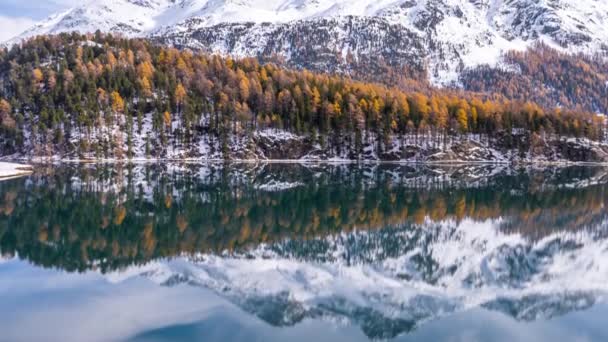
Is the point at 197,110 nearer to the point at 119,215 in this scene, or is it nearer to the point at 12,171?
the point at 12,171

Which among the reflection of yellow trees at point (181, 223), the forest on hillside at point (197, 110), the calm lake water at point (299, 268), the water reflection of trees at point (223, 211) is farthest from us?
the forest on hillside at point (197, 110)

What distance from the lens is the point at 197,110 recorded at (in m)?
144

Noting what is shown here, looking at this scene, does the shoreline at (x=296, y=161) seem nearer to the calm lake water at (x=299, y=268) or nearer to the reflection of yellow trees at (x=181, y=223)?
the calm lake water at (x=299, y=268)

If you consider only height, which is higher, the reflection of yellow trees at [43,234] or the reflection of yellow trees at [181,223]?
the reflection of yellow trees at [43,234]

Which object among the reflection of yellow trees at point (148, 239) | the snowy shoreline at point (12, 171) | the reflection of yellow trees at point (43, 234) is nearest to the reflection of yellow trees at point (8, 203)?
the reflection of yellow trees at point (43, 234)

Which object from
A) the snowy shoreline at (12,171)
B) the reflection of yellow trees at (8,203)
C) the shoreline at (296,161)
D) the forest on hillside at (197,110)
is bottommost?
the shoreline at (296,161)

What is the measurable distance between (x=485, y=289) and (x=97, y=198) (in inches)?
1644

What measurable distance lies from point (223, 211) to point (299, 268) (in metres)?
20.6

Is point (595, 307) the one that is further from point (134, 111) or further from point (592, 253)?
point (134, 111)

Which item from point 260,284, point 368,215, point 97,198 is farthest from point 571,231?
point 97,198

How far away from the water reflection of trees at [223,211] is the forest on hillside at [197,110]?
184 ft

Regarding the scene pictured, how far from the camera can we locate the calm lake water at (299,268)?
1942 cm

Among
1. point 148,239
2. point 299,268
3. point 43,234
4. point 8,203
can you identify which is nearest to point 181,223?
point 148,239

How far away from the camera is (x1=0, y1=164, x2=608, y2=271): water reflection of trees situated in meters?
33.7
